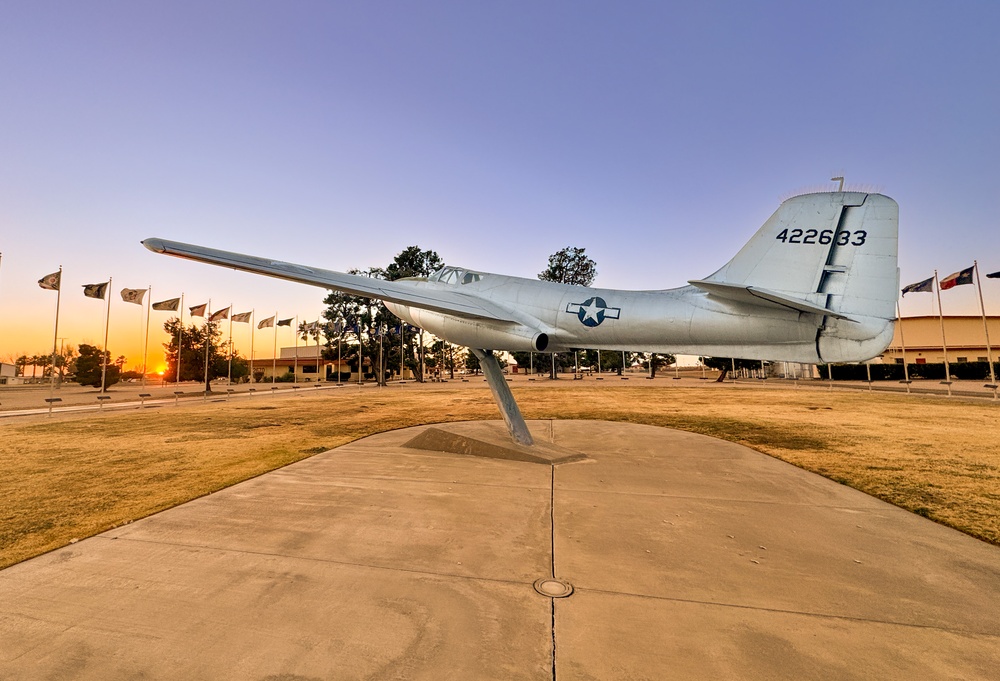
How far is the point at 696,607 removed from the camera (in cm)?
392

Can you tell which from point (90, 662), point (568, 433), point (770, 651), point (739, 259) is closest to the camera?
point (90, 662)

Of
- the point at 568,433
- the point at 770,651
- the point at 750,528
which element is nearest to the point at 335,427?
the point at 568,433

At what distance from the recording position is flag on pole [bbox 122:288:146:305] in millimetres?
28750

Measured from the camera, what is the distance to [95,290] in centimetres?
2658

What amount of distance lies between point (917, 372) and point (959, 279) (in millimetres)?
32732

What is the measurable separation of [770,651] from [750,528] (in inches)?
118

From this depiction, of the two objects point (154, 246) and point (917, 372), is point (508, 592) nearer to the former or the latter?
point (154, 246)

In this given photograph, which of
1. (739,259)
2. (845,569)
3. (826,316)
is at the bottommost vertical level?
(845,569)

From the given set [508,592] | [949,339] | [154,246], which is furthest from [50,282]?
[949,339]

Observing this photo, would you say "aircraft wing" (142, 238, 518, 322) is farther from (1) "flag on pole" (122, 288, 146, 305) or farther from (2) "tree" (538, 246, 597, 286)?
(2) "tree" (538, 246, 597, 286)

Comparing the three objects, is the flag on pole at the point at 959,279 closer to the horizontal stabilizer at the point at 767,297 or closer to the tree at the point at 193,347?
the horizontal stabilizer at the point at 767,297

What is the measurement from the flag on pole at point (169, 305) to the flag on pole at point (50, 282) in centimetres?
896

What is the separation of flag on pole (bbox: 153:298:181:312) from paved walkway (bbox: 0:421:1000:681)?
34.5 metres

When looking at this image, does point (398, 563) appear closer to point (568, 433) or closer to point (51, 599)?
point (51, 599)
